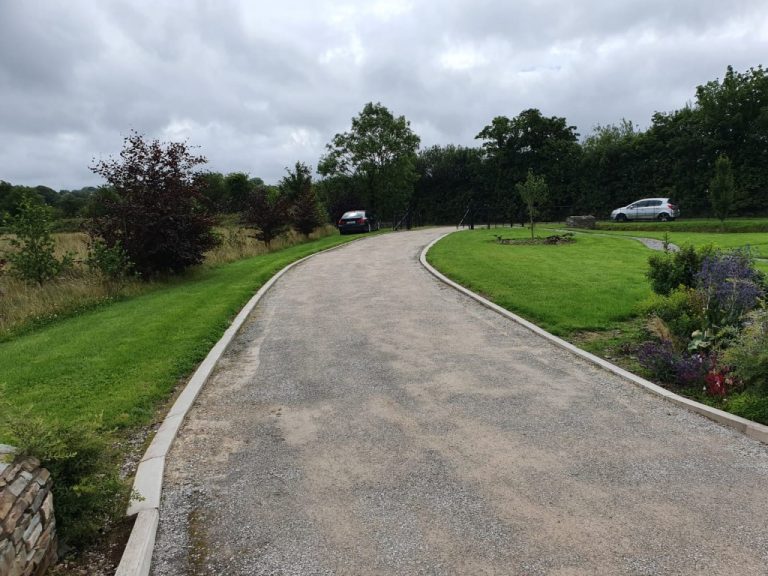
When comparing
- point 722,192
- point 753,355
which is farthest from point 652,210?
point 753,355

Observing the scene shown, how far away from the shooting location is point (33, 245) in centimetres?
1299

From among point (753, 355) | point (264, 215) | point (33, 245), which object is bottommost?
point (753, 355)

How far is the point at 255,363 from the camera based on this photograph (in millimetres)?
6688

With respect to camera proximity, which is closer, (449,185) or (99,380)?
(99,380)

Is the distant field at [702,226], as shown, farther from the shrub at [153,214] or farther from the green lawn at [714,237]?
the shrub at [153,214]

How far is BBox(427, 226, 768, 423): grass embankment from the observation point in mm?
6810

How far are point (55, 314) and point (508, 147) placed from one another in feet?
133

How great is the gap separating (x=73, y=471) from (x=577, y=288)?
941cm

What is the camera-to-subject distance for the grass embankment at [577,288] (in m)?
6.81

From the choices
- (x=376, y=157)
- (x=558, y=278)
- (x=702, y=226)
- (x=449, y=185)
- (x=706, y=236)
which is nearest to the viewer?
(x=558, y=278)

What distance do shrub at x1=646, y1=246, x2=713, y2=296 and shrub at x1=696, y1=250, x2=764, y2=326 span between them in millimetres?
512

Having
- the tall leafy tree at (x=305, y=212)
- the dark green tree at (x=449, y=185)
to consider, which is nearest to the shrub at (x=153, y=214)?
the tall leafy tree at (x=305, y=212)

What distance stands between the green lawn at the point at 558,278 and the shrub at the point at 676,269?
0.71 m

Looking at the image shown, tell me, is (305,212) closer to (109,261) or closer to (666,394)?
(109,261)
